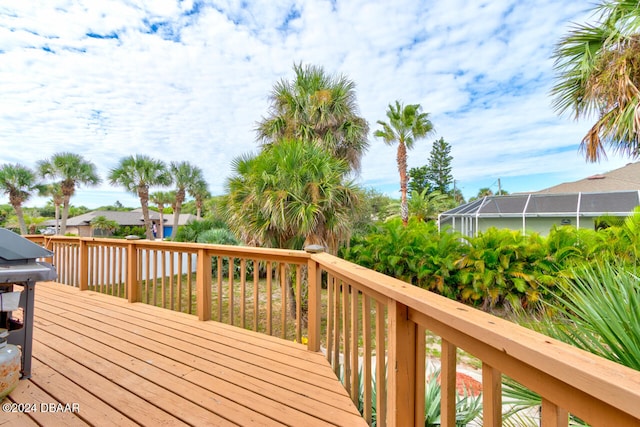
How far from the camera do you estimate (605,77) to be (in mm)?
4441

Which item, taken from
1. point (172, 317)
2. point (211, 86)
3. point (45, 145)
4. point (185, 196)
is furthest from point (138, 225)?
point (172, 317)

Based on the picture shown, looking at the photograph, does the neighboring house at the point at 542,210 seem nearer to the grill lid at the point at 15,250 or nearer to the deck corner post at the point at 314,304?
the deck corner post at the point at 314,304

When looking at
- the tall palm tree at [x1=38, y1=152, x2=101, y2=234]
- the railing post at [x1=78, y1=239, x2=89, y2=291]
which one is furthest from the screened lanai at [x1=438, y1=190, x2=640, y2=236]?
the tall palm tree at [x1=38, y1=152, x2=101, y2=234]

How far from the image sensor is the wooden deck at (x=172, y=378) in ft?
4.86

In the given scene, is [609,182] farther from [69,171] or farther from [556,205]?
[69,171]

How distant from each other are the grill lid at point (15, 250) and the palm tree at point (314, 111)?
21.9 ft

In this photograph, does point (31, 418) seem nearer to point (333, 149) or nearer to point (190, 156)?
point (333, 149)

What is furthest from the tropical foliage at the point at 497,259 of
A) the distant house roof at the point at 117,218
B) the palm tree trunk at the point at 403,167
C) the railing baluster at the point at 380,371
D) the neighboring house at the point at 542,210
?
the distant house roof at the point at 117,218

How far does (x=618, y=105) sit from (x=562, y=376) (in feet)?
20.8

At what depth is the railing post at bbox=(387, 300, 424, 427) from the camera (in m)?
0.96

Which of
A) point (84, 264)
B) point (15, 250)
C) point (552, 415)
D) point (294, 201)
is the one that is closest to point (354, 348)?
point (552, 415)

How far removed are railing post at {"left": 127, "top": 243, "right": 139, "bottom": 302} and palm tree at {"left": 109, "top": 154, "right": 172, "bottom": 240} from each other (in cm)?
1511

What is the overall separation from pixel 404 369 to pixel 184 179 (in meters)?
20.5

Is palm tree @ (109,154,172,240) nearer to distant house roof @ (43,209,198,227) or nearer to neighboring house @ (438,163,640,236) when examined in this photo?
distant house roof @ (43,209,198,227)
